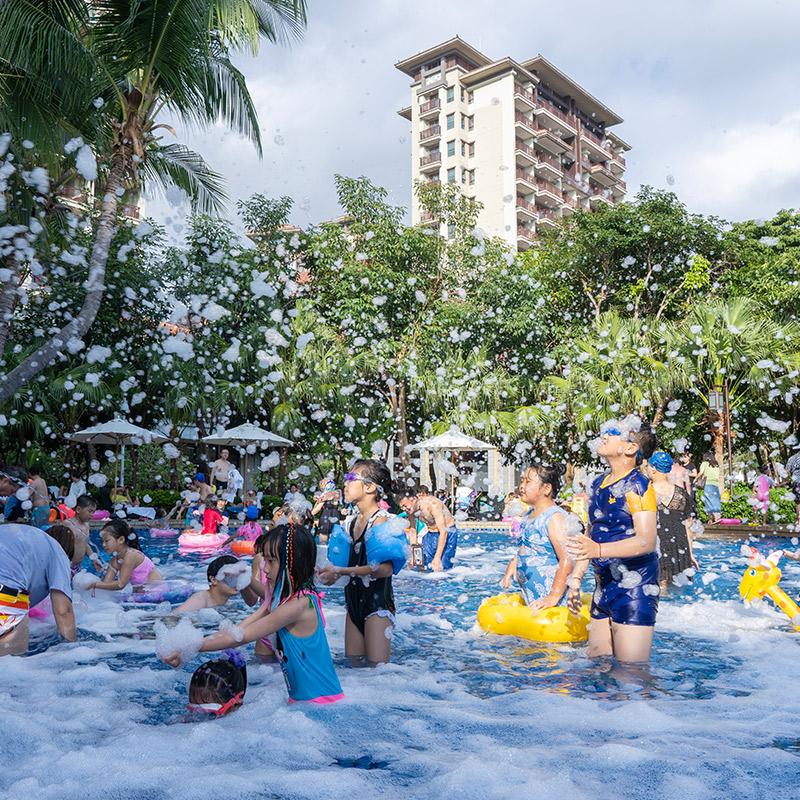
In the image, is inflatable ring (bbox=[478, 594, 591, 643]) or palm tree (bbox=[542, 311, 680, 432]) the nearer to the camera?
inflatable ring (bbox=[478, 594, 591, 643])

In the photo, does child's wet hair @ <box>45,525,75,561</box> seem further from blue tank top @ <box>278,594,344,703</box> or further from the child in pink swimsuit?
blue tank top @ <box>278,594,344,703</box>

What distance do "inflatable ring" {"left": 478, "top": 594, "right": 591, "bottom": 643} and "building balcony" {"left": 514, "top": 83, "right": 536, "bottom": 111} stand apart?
49.7m

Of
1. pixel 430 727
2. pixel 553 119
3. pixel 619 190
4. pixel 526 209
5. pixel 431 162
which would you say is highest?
pixel 553 119

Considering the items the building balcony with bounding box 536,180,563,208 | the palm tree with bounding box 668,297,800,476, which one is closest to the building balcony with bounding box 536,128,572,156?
the building balcony with bounding box 536,180,563,208

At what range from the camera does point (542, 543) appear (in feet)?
21.2

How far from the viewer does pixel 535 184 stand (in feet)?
175

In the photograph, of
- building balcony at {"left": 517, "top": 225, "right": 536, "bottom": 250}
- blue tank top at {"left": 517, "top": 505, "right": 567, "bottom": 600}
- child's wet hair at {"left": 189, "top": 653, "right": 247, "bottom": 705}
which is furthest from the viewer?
building balcony at {"left": 517, "top": 225, "right": 536, "bottom": 250}

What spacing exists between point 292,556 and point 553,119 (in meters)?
54.9

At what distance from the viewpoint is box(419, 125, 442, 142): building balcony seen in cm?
5391

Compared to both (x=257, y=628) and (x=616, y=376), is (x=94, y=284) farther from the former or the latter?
(x=616, y=376)

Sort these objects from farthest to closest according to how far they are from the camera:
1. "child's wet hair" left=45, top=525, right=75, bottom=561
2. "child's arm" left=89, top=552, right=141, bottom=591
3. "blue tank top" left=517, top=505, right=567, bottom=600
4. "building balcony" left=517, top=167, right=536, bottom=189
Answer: "building balcony" left=517, top=167, right=536, bottom=189, "child's arm" left=89, top=552, right=141, bottom=591, "child's wet hair" left=45, top=525, right=75, bottom=561, "blue tank top" left=517, top=505, right=567, bottom=600

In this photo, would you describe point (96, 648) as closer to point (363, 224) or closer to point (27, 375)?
point (27, 375)

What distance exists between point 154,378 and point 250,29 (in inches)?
586

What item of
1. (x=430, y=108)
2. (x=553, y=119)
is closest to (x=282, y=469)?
(x=430, y=108)
